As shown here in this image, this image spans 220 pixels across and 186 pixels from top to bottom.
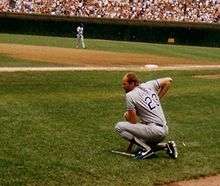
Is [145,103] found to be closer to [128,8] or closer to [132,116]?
[132,116]

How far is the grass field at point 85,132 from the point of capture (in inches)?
374

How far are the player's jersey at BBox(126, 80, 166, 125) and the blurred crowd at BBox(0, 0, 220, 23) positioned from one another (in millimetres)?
40022

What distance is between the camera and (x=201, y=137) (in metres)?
13.1

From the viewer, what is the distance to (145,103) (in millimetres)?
10195

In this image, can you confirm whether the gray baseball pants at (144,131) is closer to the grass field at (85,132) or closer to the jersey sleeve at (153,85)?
the grass field at (85,132)

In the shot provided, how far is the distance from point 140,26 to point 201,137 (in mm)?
35469

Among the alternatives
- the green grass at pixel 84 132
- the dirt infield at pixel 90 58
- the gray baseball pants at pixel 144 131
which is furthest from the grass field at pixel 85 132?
the dirt infield at pixel 90 58

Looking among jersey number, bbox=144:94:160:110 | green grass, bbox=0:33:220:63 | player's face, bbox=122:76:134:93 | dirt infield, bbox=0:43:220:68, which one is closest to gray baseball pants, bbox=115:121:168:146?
jersey number, bbox=144:94:160:110

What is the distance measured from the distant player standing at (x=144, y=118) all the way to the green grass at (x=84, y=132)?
11.5 inches

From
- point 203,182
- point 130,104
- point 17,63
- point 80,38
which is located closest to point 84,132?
point 130,104

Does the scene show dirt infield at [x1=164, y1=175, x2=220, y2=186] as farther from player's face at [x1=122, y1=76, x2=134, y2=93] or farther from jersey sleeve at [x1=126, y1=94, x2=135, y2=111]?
player's face at [x1=122, y1=76, x2=134, y2=93]

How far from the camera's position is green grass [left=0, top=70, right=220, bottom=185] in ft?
31.2

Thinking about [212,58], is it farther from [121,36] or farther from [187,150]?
[187,150]

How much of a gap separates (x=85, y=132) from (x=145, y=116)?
2.65 m
